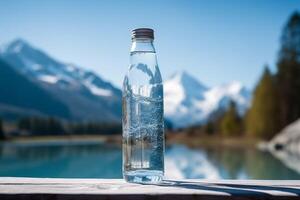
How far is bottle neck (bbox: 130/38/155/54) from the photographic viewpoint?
4.74 ft

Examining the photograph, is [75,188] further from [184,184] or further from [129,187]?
[184,184]

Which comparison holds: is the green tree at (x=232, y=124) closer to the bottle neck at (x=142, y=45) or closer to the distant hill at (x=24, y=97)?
the bottle neck at (x=142, y=45)

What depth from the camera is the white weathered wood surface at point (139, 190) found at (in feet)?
3.56

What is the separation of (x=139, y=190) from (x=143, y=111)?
0.37 m

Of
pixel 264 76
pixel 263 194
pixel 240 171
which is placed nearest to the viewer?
pixel 263 194

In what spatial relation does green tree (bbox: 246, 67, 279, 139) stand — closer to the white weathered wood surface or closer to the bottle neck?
the bottle neck

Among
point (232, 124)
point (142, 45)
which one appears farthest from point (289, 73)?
point (142, 45)

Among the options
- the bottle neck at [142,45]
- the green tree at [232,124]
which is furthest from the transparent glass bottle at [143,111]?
the green tree at [232,124]

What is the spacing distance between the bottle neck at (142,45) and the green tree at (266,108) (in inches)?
1199

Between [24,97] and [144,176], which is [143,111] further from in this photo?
[24,97]

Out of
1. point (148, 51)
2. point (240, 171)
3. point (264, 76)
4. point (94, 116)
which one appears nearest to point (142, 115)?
point (148, 51)

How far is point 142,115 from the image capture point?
4.74 feet

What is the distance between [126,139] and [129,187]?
0.86 feet

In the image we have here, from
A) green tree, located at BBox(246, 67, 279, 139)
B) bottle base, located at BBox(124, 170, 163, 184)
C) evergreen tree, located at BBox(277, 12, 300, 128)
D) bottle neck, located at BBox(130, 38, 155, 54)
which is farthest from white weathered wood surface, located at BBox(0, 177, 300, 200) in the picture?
green tree, located at BBox(246, 67, 279, 139)
